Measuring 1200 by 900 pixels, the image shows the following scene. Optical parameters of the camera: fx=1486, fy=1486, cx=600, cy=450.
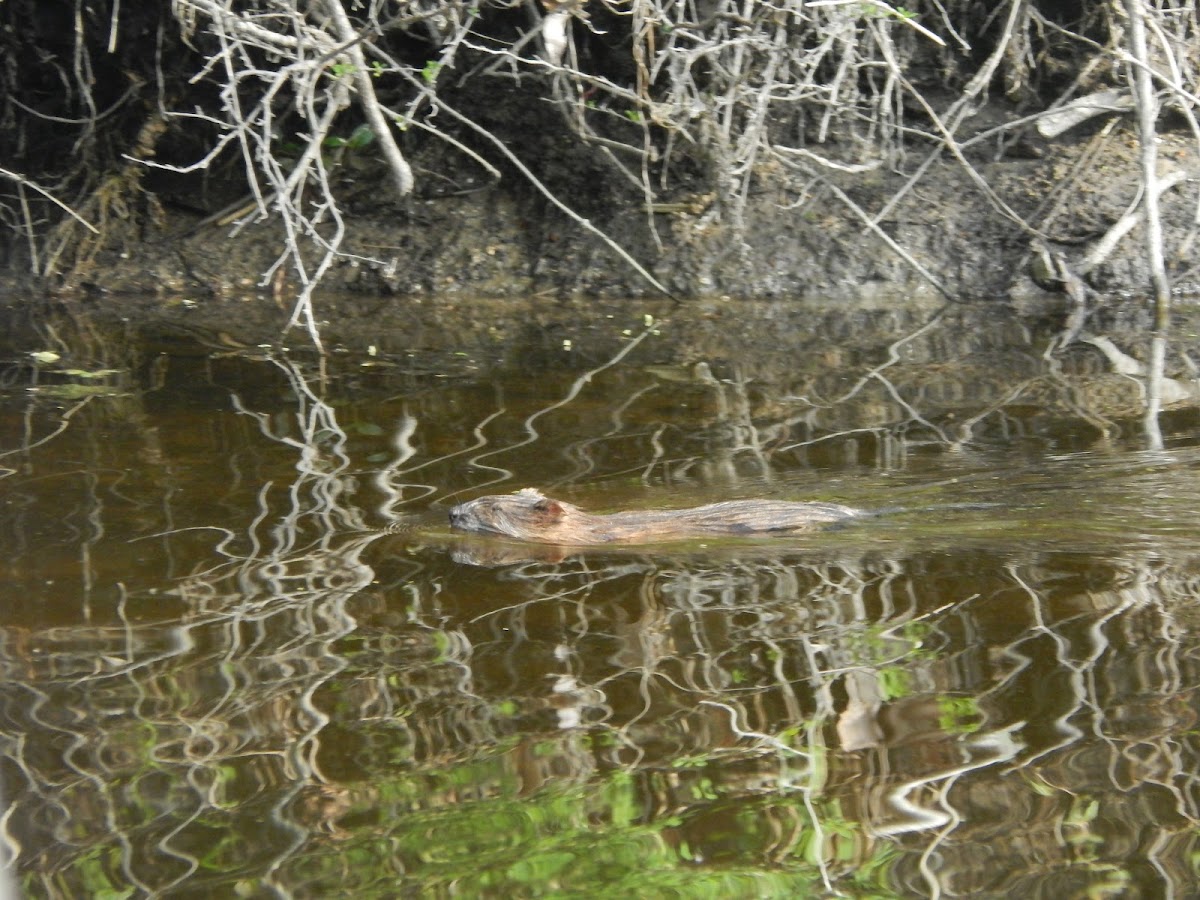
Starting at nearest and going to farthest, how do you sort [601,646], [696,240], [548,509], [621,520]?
[601,646] → [548,509] → [621,520] → [696,240]

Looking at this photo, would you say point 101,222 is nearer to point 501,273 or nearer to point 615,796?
point 501,273

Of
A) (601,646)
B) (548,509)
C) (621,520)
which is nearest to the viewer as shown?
(601,646)

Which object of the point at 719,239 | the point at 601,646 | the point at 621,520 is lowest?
the point at 601,646

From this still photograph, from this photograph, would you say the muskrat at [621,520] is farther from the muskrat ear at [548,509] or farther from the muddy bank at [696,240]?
the muddy bank at [696,240]

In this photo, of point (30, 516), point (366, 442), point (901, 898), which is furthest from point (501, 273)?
point (901, 898)

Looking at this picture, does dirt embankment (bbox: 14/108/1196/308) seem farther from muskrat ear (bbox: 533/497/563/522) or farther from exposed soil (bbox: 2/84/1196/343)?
muskrat ear (bbox: 533/497/563/522)

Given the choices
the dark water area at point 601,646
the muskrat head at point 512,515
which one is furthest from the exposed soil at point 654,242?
the muskrat head at point 512,515

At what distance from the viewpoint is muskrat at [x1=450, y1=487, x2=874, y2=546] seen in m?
4.15

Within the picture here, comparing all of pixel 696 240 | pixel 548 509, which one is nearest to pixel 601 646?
pixel 548 509

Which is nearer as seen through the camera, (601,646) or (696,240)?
(601,646)

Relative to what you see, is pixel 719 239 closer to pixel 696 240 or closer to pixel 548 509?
pixel 696 240

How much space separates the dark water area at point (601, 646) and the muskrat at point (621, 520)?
6 cm

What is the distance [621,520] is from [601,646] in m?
0.90

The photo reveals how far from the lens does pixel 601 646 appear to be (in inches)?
134
